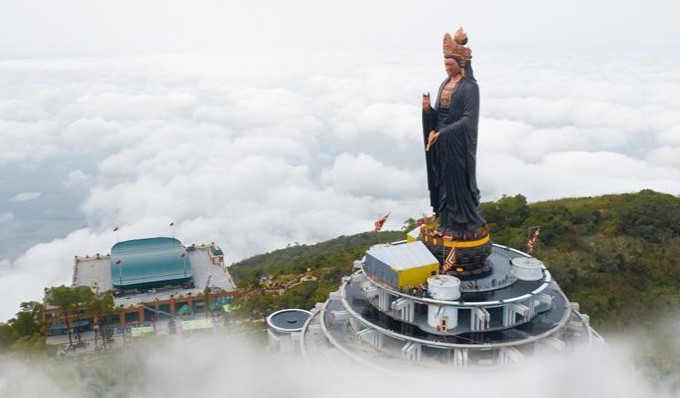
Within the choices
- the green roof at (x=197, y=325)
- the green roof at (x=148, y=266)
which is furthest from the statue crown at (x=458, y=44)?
the green roof at (x=148, y=266)

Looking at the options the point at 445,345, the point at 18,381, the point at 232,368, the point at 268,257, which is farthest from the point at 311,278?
the point at 268,257

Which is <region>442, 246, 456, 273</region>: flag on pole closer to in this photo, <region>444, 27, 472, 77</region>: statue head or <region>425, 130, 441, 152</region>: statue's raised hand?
<region>425, 130, 441, 152</region>: statue's raised hand

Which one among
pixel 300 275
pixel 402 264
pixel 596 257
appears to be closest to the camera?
pixel 402 264

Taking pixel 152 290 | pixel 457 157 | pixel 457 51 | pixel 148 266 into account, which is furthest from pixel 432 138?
pixel 148 266

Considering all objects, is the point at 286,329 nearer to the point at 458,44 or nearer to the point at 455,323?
the point at 455,323

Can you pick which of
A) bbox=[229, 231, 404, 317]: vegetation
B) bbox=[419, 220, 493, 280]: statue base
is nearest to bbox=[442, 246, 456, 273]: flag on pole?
bbox=[419, 220, 493, 280]: statue base

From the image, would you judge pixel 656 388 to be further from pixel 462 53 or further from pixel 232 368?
pixel 232 368

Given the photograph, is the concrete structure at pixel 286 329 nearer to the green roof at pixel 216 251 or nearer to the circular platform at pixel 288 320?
the circular platform at pixel 288 320
